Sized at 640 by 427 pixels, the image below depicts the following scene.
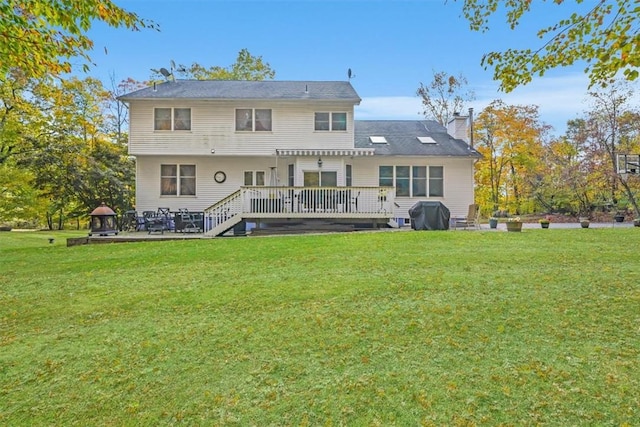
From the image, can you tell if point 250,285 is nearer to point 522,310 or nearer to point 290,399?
point 290,399

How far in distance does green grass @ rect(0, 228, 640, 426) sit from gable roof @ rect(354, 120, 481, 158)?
36.4ft

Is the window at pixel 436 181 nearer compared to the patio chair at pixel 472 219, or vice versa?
the patio chair at pixel 472 219

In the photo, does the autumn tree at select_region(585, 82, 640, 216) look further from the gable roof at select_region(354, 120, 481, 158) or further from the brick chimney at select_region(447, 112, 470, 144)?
the gable roof at select_region(354, 120, 481, 158)

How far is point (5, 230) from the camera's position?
77.3 ft

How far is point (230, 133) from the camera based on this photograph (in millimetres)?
17469

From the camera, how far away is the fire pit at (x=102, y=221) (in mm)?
14375

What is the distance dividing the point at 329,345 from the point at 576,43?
501cm

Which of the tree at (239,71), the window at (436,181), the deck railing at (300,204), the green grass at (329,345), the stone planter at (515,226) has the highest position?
the tree at (239,71)

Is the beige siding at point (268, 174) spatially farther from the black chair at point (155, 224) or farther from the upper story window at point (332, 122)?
the black chair at point (155, 224)

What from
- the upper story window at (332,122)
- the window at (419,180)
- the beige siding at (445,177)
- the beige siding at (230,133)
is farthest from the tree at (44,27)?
Result: the window at (419,180)

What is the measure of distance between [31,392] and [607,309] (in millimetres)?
5967

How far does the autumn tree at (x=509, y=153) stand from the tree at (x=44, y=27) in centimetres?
2581

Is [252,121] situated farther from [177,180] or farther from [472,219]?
[472,219]

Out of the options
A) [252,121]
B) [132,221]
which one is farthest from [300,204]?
[132,221]
